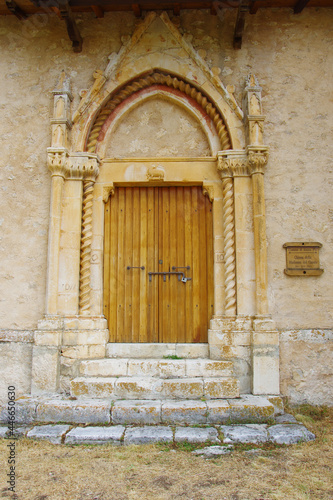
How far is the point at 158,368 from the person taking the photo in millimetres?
4449

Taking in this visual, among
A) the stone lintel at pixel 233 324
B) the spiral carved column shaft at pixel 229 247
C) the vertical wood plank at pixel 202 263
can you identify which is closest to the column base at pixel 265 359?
the stone lintel at pixel 233 324

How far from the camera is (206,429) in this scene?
12.0ft

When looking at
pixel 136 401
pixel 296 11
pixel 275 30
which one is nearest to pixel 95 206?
pixel 136 401

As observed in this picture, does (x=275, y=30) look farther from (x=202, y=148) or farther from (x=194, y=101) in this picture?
(x=202, y=148)

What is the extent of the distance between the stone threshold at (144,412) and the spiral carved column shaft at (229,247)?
1139 mm

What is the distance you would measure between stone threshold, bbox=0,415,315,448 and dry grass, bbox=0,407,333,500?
84mm

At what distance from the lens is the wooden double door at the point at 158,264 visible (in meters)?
4.93

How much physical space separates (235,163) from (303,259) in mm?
1458

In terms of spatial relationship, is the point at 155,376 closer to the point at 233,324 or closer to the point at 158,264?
the point at 233,324

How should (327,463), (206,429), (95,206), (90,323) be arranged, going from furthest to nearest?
(95,206) < (90,323) < (206,429) < (327,463)

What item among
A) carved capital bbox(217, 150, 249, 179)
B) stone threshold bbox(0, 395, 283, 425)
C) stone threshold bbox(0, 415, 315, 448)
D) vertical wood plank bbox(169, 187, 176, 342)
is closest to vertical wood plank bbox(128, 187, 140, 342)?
vertical wood plank bbox(169, 187, 176, 342)

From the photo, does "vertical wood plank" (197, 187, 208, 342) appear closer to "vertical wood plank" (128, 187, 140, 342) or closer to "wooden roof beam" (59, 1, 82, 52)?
"vertical wood plank" (128, 187, 140, 342)

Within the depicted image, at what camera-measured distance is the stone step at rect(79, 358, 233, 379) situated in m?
4.41

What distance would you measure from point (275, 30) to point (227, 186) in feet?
7.32
